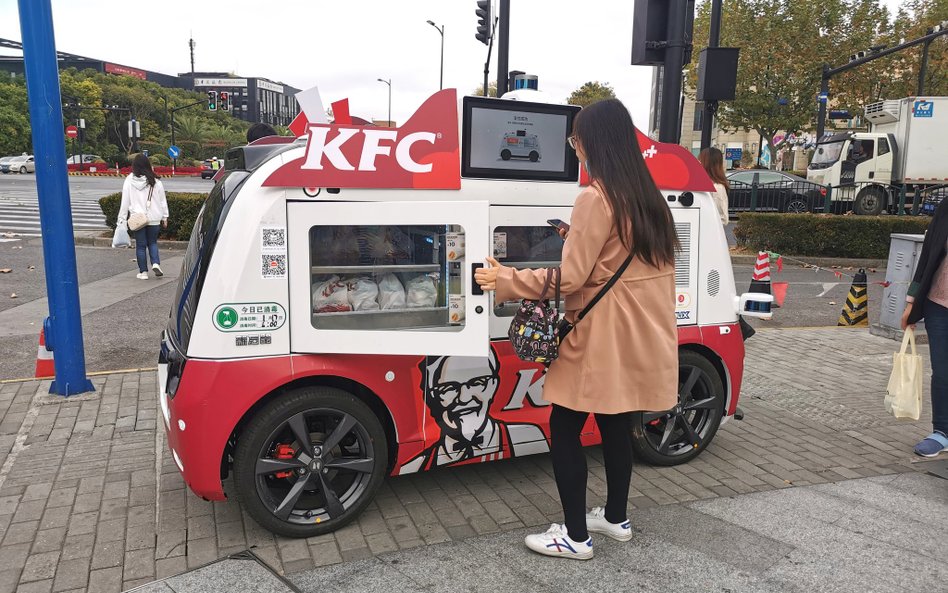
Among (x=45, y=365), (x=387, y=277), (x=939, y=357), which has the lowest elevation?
(x=45, y=365)

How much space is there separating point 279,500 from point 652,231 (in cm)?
209

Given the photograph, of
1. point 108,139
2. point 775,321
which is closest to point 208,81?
point 108,139

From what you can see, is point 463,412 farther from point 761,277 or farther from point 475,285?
point 761,277

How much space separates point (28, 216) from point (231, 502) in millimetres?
19219

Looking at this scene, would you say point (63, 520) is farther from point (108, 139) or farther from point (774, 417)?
point (108, 139)

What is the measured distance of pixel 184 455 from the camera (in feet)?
10.6

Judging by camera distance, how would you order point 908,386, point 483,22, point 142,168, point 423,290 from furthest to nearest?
point 483,22 < point 142,168 < point 908,386 < point 423,290

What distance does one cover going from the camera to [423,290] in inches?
143

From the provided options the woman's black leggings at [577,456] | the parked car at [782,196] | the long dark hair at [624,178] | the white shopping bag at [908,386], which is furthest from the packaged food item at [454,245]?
the parked car at [782,196]

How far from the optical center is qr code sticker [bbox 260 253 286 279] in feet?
10.3

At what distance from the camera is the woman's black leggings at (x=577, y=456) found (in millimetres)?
3131

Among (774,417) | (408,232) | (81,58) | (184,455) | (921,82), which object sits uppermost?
(81,58)

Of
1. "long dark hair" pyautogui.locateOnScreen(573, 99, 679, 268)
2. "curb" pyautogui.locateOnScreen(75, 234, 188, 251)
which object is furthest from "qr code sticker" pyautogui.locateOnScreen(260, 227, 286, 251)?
"curb" pyautogui.locateOnScreen(75, 234, 188, 251)

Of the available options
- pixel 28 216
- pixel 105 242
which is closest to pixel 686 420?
pixel 105 242
